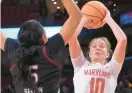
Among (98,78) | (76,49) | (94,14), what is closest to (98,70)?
(98,78)

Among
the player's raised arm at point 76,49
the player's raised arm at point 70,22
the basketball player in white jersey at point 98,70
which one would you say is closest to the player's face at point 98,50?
the basketball player in white jersey at point 98,70

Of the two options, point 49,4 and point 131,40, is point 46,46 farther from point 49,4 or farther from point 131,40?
point 131,40

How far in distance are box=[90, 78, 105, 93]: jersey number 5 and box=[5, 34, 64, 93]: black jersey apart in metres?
1.03

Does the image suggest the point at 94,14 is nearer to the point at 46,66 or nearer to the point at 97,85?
the point at 97,85

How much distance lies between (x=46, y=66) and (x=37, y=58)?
60 mm

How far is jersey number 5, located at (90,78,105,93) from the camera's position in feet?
9.07

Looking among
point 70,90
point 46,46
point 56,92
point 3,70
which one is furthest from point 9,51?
point 3,70

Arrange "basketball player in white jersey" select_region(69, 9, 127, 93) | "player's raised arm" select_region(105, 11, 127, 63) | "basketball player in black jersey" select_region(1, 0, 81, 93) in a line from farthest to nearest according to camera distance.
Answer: "basketball player in white jersey" select_region(69, 9, 127, 93)
"player's raised arm" select_region(105, 11, 127, 63)
"basketball player in black jersey" select_region(1, 0, 81, 93)

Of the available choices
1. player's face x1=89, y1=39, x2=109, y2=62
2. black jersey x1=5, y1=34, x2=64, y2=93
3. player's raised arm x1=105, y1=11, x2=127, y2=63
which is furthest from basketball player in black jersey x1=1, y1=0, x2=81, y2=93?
player's face x1=89, y1=39, x2=109, y2=62

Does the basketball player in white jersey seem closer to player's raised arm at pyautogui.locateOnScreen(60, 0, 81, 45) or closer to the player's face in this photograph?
the player's face

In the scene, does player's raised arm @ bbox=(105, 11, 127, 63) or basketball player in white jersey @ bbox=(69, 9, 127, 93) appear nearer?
player's raised arm @ bbox=(105, 11, 127, 63)

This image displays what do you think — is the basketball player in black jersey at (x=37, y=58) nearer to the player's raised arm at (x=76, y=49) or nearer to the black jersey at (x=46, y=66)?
the black jersey at (x=46, y=66)

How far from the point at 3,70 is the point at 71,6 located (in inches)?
448

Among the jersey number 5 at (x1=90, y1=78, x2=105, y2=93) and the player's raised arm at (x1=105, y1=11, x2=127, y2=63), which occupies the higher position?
the player's raised arm at (x1=105, y1=11, x2=127, y2=63)
